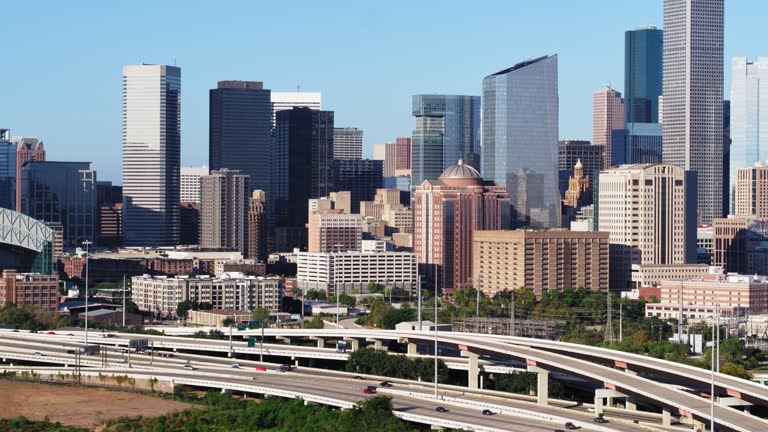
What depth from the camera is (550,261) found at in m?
151

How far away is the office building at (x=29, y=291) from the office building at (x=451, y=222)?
144 feet


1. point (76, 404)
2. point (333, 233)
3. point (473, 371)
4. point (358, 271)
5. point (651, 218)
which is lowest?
point (76, 404)

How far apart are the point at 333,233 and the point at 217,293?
2090 inches

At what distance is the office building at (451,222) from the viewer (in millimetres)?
162500

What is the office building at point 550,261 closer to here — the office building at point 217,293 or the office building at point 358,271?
the office building at point 358,271

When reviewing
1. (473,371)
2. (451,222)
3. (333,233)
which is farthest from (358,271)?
(473,371)

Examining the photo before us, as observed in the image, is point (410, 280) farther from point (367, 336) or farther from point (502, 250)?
point (367, 336)

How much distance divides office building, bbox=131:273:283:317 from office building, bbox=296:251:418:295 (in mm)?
23111

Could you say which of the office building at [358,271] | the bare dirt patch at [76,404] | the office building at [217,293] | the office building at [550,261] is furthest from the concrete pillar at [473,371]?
the office building at [358,271]

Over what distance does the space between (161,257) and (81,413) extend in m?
105

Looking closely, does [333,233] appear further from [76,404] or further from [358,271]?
[76,404]

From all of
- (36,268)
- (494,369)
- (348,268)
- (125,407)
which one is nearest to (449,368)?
(494,369)

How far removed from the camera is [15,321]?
384ft

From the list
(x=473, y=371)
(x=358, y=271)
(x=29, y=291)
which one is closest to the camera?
(x=473, y=371)
